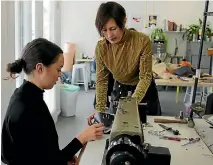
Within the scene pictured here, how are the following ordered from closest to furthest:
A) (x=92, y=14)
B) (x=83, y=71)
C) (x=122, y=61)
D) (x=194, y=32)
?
(x=122, y=61)
(x=83, y=71)
(x=194, y=32)
(x=92, y=14)

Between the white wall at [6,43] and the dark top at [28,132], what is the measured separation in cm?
85

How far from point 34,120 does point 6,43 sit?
1025mm

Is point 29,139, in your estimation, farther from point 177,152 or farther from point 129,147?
point 177,152

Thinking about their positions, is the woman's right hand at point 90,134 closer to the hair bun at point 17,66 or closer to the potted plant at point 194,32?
the hair bun at point 17,66

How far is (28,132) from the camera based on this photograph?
107 centimetres

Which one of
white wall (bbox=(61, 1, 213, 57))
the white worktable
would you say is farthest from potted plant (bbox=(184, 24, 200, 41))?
the white worktable

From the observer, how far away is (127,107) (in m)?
1.17

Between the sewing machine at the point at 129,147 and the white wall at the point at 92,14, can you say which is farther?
the white wall at the point at 92,14

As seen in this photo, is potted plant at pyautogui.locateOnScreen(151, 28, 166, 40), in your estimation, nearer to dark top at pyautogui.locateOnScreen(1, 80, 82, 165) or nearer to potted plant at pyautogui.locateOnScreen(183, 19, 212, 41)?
potted plant at pyautogui.locateOnScreen(183, 19, 212, 41)

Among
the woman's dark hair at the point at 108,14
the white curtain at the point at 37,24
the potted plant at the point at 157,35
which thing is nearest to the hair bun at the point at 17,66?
the woman's dark hair at the point at 108,14

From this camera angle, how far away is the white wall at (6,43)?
6.18 feet

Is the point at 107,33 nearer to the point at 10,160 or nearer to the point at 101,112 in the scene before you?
the point at 101,112

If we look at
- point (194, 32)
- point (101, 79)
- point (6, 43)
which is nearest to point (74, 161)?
point (101, 79)

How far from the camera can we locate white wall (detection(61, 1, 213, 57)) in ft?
20.9
